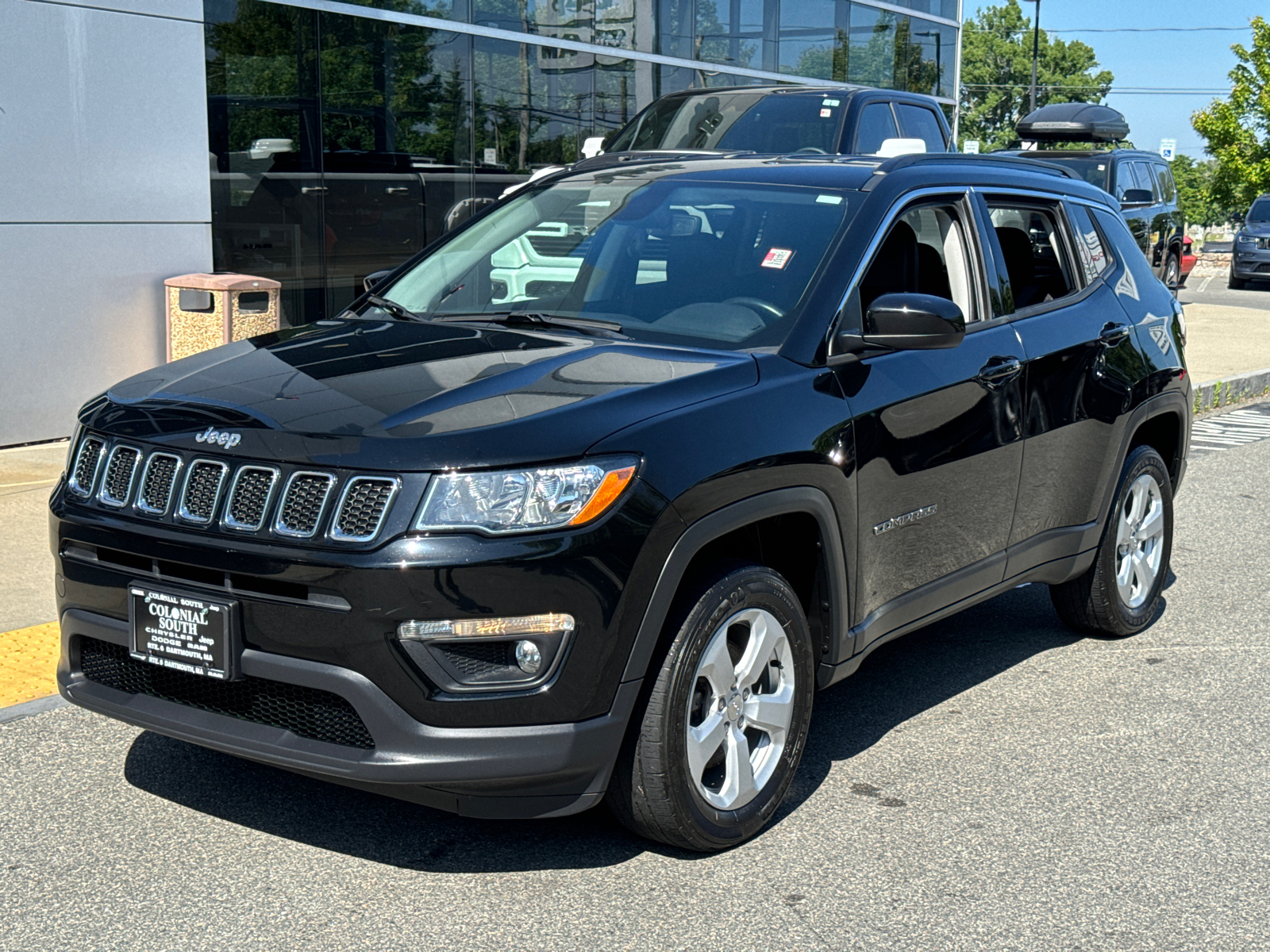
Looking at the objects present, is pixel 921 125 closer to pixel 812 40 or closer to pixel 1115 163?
pixel 1115 163

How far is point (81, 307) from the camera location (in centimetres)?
950

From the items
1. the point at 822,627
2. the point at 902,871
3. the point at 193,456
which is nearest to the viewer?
the point at 193,456

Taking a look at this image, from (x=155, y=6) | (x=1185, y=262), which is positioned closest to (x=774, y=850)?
(x=155, y=6)

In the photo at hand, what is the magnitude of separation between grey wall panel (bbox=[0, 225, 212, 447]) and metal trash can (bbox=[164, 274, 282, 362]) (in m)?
0.21

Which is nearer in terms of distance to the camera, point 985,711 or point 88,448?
point 88,448

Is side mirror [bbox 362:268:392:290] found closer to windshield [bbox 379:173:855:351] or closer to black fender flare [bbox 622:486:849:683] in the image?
windshield [bbox 379:173:855:351]

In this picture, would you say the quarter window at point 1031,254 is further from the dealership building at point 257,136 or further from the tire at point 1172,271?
the tire at point 1172,271

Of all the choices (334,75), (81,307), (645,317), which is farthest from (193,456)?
(334,75)

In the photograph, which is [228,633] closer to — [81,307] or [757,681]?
[757,681]

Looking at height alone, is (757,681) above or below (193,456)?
below

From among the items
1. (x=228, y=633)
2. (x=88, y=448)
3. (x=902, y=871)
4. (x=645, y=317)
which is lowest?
(x=902, y=871)

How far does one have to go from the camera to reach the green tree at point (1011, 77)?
10225 cm

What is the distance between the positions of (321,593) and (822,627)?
152 cm

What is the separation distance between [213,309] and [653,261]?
5.95 meters
